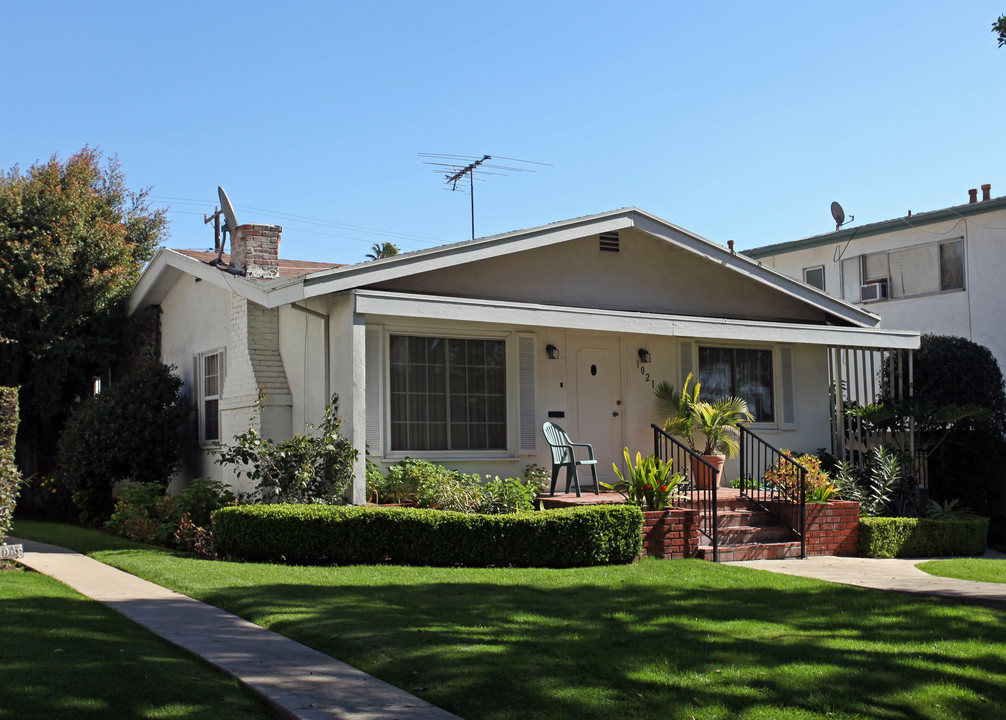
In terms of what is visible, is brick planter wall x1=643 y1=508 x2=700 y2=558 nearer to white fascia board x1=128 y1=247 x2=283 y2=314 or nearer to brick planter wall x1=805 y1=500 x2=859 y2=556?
brick planter wall x1=805 y1=500 x2=859 y2=556

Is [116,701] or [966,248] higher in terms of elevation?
[966,248]

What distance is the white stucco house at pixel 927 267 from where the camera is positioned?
1991 cm

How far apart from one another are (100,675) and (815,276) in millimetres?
20912

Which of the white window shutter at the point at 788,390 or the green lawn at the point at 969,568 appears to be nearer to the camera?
the green lawn at the point at 969,568

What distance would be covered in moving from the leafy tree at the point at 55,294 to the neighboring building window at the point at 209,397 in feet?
8.60

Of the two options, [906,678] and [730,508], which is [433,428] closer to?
[730,508]

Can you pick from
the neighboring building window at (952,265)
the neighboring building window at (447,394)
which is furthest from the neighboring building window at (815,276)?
the neighboring building window at (447,394)

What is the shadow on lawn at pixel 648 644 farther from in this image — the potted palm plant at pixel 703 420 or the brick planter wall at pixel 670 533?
the potted palm plant at pixel 703 420

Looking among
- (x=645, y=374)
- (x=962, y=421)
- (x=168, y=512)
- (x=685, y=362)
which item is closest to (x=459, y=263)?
(x=645, y=374)

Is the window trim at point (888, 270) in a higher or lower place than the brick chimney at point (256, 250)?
higher

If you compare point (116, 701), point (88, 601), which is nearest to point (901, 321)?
point (88, 601)

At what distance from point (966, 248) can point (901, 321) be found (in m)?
2.15

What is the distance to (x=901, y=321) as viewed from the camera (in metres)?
21.7

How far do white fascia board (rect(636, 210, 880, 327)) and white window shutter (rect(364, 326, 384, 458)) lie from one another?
4213 mm
